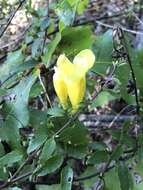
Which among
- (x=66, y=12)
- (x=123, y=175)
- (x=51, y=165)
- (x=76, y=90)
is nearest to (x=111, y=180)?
(x=123, y=175)

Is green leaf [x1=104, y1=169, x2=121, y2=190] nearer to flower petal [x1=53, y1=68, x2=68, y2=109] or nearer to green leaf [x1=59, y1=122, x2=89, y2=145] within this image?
green leaf [x1=59, y1=122, x2=89, y2=145]

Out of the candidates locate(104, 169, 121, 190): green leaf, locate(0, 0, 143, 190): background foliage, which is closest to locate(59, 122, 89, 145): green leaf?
locate(0, 0, 143, 190): background foliage

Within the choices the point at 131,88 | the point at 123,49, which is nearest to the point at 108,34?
the point at 123,49

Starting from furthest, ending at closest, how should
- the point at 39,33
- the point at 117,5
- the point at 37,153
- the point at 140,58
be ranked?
the point at 117,5 < the point at 39,33 < the point at 140,58 < the point at 37,153

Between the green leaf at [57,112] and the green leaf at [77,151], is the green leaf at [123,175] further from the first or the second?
the green leaf at [57,112]

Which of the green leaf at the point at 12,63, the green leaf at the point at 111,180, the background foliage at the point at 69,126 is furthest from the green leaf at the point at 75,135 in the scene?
the green leaf at the point at 12,63

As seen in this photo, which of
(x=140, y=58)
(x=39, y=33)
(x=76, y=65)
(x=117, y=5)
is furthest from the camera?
(x=117, y=5)

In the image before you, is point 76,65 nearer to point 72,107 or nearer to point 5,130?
point 72,107
